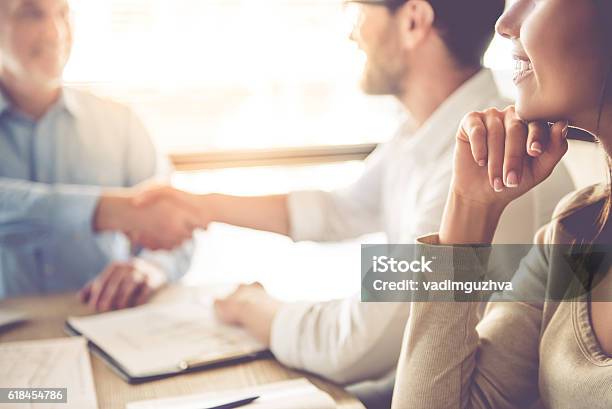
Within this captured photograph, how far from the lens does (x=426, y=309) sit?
854 mm

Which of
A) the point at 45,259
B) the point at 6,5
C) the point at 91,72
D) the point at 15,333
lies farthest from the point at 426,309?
the point at 91,72

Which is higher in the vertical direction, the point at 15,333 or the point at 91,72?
the point at 91,72

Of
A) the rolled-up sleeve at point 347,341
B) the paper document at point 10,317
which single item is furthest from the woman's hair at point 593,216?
the paper document at point 10,317

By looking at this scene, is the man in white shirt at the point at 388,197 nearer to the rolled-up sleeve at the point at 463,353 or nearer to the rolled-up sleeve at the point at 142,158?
the rolled-up sleeve at the point at 463,353

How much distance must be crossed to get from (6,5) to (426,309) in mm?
1311

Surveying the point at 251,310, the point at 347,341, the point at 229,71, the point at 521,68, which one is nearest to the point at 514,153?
the point at 521,68

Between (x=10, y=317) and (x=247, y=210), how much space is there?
0.53 m

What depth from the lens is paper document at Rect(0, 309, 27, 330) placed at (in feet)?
3.83

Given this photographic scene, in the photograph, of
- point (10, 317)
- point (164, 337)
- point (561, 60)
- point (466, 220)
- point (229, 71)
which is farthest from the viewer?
point (229, 71)

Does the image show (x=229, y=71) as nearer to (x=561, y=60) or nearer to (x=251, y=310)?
(x=251, y=310)

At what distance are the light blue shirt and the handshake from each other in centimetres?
7

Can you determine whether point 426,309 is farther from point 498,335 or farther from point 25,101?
point 25,101

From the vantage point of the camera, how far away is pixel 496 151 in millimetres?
816

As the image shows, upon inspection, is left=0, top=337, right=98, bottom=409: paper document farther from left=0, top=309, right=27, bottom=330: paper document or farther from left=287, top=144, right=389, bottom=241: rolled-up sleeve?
left=287, top=144, right=389, bottom=241: rolled-up sleeve
